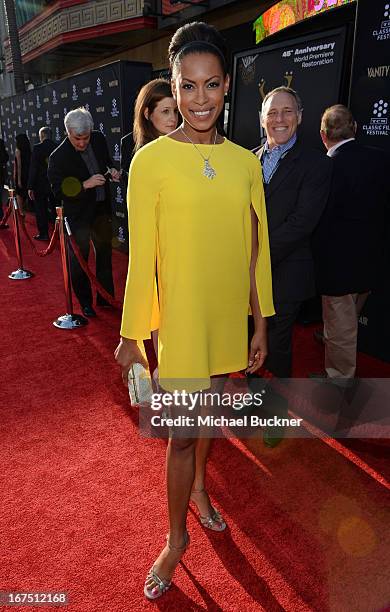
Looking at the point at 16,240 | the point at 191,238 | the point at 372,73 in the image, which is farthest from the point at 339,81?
the point at 16,240

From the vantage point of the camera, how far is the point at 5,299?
5602 millimetres

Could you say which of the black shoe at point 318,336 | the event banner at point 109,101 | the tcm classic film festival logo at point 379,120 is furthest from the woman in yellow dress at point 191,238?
the event banner at point 109,101

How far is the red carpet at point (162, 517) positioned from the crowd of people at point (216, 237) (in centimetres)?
16

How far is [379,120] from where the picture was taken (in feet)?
12.4

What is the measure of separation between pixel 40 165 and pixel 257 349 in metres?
7.24

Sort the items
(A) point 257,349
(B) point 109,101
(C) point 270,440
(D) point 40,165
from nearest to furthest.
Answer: (A) point 257,349 < (C) point 270,440 < (B) point 109,101 < (D) point 40,165

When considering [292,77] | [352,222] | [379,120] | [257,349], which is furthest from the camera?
[292,77]

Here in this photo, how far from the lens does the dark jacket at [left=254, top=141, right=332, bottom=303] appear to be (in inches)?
99.9

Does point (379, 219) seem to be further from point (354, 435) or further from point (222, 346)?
point (222, 346)

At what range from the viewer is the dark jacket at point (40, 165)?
796 cm

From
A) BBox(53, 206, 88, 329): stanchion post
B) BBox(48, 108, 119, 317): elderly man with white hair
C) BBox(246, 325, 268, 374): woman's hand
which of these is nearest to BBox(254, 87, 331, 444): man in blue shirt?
BBox(246, 325, 268, 374): woman's hand

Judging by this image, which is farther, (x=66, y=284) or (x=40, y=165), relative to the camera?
(x=40, y=165)

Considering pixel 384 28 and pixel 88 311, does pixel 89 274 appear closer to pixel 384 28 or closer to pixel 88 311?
pixel 88 311

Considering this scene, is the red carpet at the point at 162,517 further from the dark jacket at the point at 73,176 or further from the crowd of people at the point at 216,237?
the dark jacket at the point at 73,176
